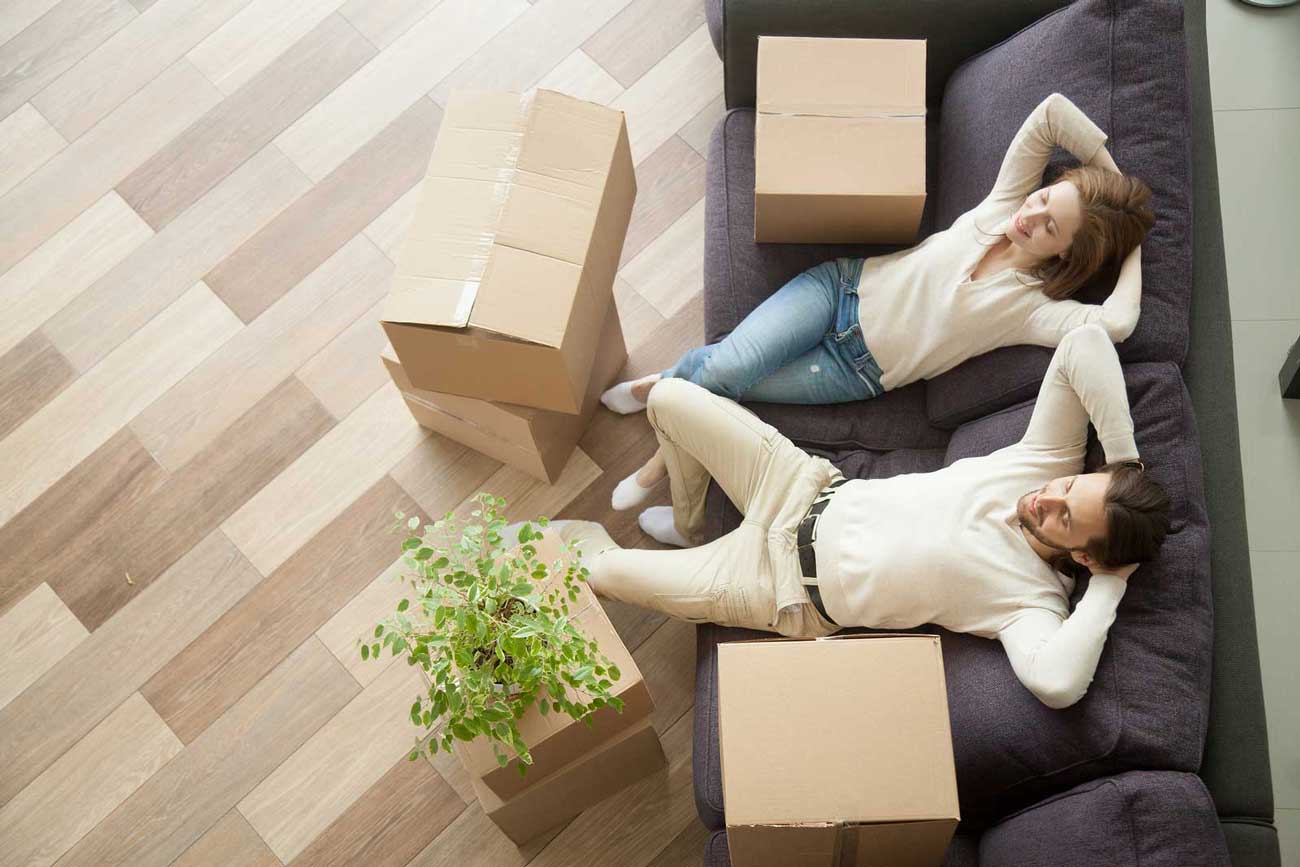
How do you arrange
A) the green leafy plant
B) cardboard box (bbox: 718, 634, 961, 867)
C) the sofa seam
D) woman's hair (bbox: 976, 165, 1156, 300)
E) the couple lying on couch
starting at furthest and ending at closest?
the sofa seam
woman's hair (bbox: 976, 165, 1156, 300)
the couple lying on couch
the green leafy plant
cardboard box (bbox: 718, 634, 961, 867)

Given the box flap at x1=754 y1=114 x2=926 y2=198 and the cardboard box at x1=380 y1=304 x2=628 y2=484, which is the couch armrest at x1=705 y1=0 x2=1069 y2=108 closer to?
the box flap at x1=754 y1=114 x2=926 y2=198

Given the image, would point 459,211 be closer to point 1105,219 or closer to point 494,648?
point 494,648

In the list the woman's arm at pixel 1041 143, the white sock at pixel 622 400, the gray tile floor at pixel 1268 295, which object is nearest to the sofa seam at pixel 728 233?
the white sock at pixel 622 400

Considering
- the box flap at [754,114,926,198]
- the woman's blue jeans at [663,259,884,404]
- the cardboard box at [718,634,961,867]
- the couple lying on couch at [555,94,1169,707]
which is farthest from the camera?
the woman's blue jeans at [663,259,884,404]

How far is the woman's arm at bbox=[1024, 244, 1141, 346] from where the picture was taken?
67.0 inches

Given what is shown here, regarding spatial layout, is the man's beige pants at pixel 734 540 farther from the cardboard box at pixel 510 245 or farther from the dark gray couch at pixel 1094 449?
the cardboard box at pixel 510 245

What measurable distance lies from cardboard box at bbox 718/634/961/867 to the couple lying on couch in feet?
0.90

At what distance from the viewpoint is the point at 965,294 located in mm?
1843

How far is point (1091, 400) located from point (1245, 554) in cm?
34

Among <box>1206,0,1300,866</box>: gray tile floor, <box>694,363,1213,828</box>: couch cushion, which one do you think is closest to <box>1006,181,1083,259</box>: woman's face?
<box>694,363,1213,828</box>: couch cushion

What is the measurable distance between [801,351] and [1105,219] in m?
0.57

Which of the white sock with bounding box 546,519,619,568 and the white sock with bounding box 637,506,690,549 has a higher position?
the white sock with bounding box 546,519,619,568

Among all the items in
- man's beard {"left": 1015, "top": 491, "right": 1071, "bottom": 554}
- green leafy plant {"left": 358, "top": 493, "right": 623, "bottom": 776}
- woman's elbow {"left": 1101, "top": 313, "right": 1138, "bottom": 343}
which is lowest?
man's beard {"left": 1015, "top": 491, "right": 1071, "bottom": 554}

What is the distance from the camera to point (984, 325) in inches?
72.4
